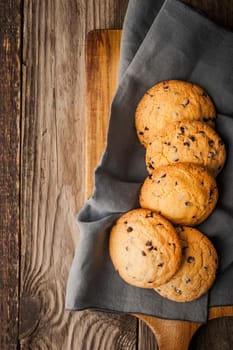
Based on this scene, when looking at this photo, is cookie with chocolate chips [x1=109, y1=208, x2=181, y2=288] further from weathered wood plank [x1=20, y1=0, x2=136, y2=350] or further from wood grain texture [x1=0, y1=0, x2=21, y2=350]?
wood grain texture [x1=0, y1=0, x2=21, y2=350]

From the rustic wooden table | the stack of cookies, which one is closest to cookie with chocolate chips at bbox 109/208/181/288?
the stack of cookies

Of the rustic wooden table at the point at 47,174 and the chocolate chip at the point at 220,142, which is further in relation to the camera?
the rustic wooden table at the point at 47,174

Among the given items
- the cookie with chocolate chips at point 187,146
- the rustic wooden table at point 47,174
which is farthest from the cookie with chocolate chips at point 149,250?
the rustic wooden table at point 47,174

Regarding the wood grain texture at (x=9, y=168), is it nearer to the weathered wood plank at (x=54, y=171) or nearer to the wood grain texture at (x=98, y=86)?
the weathered wood plank at (x=54, y=171)

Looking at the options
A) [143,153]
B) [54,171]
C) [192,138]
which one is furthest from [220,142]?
[54,171]

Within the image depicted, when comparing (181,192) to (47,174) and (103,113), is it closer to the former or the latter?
(103,113)
